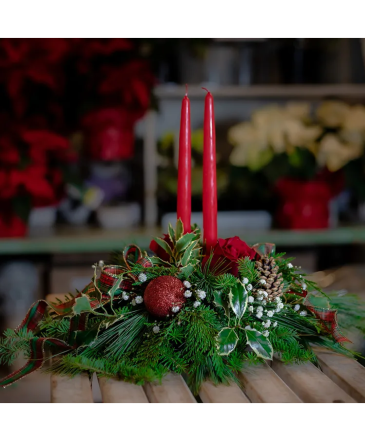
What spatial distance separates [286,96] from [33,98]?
843 mm

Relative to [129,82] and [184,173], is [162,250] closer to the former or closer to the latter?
[184,173]

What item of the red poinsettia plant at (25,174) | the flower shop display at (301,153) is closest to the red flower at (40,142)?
the red poinsettia plant at (25,174)

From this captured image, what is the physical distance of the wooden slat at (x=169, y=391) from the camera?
463 mm

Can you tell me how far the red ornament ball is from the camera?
51 centimetres

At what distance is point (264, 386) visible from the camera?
492 millimetres

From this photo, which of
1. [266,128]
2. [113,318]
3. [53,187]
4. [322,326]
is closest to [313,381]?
[322,326]

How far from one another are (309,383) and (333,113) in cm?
147

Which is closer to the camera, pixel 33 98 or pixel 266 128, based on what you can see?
pixel 33 98

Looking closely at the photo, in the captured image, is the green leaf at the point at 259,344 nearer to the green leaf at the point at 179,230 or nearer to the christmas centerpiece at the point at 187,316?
the christmas centerpiece at the point at 187,316

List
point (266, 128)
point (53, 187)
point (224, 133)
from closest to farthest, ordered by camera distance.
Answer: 1. point (53, 187)
2. point (266, 128)
3. point (224, 133)

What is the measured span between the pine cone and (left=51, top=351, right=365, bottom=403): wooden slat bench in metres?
0.07

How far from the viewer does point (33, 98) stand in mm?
1653

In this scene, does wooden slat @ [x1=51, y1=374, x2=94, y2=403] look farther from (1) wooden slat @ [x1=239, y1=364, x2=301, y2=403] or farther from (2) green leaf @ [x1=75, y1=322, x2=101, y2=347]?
(1) wooden slat @ [x1=239, y1=364, x2=301, y2=403]

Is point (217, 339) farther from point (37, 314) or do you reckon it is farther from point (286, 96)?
point (286, 96)
